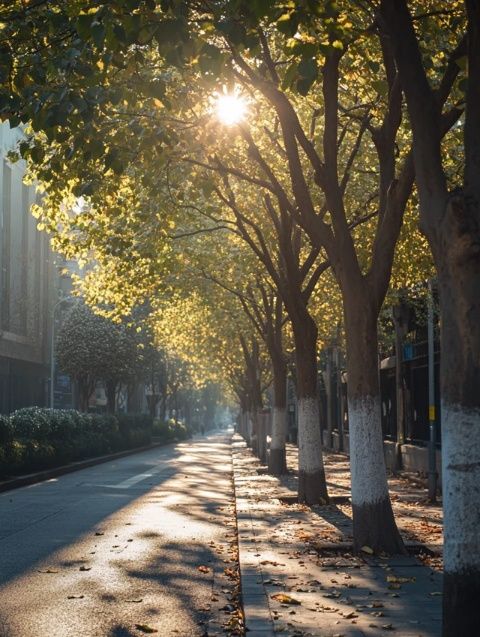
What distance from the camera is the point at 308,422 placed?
18.6 meters

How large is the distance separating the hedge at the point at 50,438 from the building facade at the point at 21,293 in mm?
13555

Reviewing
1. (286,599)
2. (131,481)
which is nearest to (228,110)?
(286,599)

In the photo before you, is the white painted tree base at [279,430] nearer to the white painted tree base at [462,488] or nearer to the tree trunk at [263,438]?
the tree trunk at [263,438]

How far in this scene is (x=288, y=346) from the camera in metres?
47.1

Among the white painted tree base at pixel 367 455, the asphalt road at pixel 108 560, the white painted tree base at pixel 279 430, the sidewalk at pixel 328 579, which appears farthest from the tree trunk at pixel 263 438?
the white painted tree base at pixel 367 455

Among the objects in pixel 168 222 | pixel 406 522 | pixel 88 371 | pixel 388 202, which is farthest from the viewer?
pixel 88 371

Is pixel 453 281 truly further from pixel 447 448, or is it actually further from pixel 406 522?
pixel 406 522

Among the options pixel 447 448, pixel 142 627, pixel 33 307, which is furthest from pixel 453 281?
pixel 33 307

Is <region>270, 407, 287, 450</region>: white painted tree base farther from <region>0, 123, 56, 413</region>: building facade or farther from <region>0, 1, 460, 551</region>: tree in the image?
<region>0, 123, 56, 413</region>: building facade

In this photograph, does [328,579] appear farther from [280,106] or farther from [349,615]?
[280,106]

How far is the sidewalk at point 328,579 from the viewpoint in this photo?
7.85m

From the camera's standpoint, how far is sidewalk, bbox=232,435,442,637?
7848 mm

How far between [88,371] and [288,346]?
586 inches

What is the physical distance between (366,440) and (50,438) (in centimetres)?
2031
